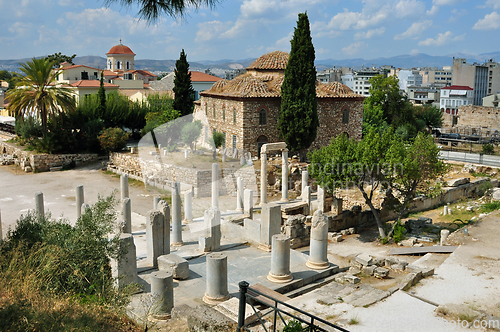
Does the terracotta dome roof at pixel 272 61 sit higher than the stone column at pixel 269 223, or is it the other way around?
the terracotta dome roof at pixel 272 61

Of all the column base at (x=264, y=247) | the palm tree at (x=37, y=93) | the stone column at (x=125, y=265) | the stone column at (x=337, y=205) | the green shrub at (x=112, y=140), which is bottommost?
the column base at (x=264, y=247)

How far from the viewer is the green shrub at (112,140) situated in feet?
104

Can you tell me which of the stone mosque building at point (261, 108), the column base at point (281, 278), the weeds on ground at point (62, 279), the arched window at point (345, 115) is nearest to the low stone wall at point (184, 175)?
the stone mosque building at point (261, 108)

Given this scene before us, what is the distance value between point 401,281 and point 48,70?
1079 inches

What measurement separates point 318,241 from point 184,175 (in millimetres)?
15464

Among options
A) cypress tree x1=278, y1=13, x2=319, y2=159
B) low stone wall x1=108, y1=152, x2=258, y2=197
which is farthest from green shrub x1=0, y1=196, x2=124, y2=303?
cypress tree x1=278, y1=13, x2=319, y2=159

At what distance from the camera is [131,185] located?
26.6 metres

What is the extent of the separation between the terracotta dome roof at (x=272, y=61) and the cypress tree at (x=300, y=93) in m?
4.75

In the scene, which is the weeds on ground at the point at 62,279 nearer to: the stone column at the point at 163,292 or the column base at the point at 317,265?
the stone column at the point at 163,292

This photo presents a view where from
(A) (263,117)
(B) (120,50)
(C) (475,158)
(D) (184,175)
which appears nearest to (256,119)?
(A) (263,117)

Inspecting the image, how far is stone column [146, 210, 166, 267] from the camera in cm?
1153

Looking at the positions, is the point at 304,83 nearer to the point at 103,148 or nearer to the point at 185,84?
the point at 185,84

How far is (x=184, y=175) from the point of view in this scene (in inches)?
1011

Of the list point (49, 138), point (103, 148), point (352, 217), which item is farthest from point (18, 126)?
point (352, 217)
